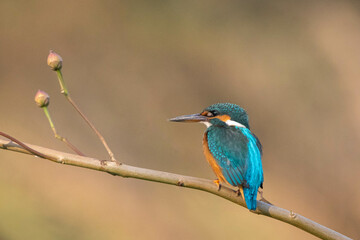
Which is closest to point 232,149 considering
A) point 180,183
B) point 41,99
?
point 180,183

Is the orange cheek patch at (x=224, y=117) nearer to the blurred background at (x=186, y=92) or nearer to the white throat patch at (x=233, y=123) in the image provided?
the white throat patch at (x=233, y=123)

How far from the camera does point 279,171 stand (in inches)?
120

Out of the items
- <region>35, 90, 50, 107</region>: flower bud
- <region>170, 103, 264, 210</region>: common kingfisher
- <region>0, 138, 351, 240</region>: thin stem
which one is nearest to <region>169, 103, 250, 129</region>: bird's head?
<region>170, 103, 264, 210</region>: common kingfisher

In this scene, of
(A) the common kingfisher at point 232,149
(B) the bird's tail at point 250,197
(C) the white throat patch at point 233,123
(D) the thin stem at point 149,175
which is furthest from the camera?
(C) the white throat patch at point 233,123

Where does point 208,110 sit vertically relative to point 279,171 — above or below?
below

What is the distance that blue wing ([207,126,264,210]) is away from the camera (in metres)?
1.18

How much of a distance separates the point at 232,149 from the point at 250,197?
0.17 m

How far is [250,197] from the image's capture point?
1.10m

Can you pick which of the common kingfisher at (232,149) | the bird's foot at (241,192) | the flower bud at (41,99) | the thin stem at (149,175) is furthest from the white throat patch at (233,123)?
the flower bud at (41,99)

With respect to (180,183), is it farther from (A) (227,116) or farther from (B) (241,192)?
(A) (227,116)

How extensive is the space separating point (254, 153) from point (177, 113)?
183cm

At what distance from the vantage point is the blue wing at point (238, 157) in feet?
3.87

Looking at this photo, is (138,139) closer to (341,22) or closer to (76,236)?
(76,236)

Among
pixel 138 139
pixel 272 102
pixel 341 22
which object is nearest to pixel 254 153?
pixel 138 139
